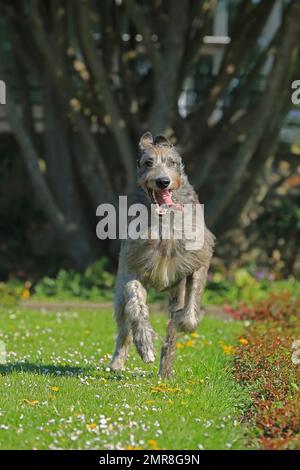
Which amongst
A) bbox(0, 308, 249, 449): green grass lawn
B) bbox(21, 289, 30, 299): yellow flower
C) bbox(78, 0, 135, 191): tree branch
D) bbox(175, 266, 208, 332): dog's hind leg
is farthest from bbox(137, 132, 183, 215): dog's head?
bbox(21, 289, 30, 299): yellow flower

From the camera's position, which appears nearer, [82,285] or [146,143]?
[146,143]

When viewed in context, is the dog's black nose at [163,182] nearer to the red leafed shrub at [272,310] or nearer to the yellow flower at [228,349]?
the yellow flower at [228,349]

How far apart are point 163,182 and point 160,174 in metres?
0.06

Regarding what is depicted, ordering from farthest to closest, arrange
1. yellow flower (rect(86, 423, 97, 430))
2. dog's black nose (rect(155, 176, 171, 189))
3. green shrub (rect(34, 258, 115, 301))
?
green shrub (rect(34, 258, 115, 301)) < dog's black nose (rect(155, 176, 171, 189)) < yellow flower (rect(86, 423, 97, 430))

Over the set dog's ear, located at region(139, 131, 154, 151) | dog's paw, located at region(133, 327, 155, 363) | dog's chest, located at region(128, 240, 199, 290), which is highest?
dog's ear, located at region(139, 131, 154, 151)

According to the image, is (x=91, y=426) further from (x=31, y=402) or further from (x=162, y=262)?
(x=162, y=262)

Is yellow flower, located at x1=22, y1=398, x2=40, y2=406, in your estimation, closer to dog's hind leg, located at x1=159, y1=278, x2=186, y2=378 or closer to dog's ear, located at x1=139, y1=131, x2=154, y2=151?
dog's hind leg, located at x1=159, y1=278, x2=186, y2=378

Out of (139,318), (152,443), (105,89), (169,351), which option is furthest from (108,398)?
(105,89)

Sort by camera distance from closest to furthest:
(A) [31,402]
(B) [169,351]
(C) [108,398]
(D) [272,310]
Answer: (A) [31,402] < (C) [108,398] < (B) [169,351] < (D) [272,310]

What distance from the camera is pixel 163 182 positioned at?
600 cm

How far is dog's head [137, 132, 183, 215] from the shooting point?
6.04 meters

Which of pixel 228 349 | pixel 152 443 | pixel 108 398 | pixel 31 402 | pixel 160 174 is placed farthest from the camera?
pixel 228 349

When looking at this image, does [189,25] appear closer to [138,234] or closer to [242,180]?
[242,180]

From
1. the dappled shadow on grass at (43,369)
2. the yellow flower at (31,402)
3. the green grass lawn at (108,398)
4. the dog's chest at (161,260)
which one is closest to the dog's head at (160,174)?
the dog's chest at (161,260)
